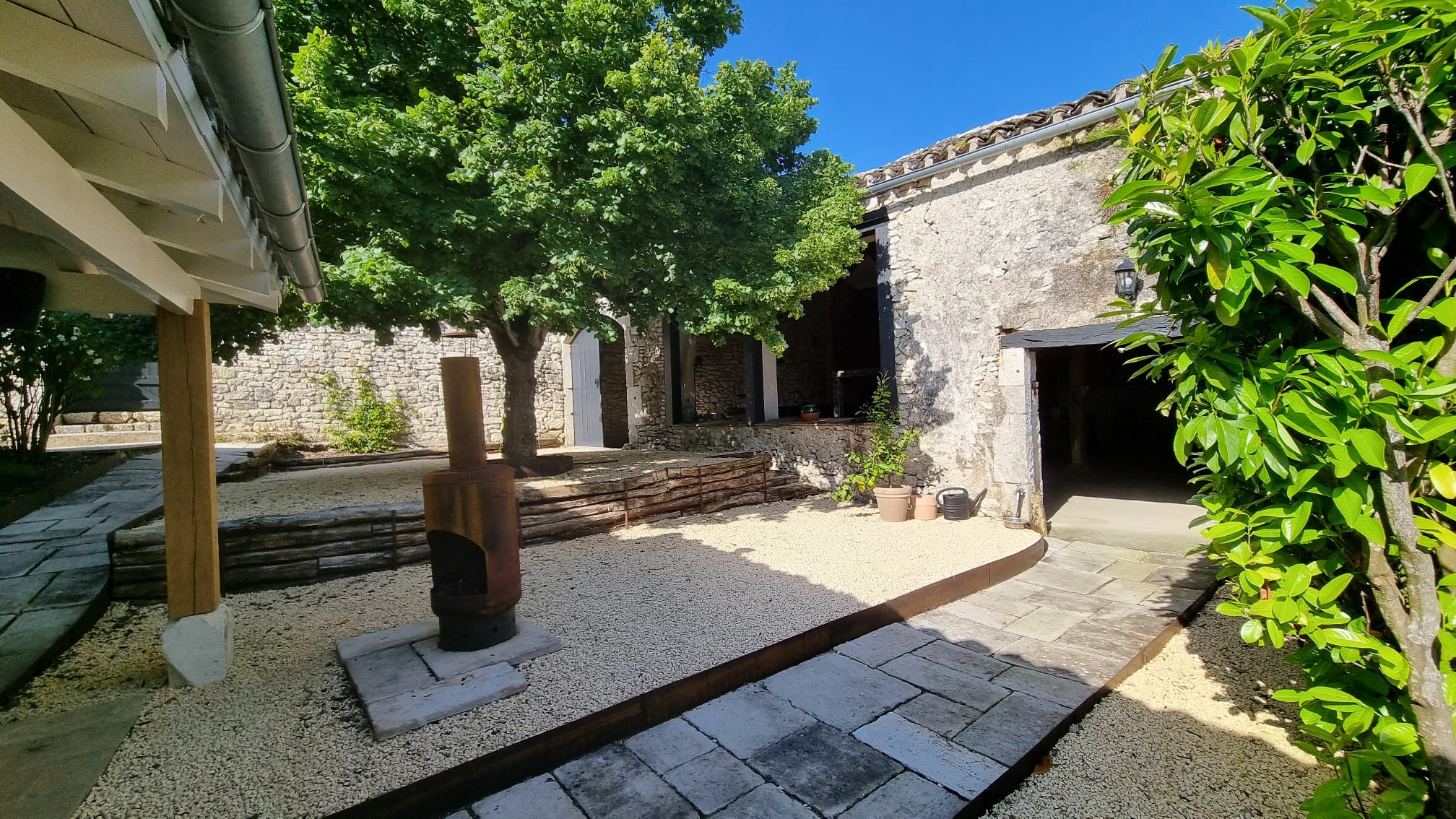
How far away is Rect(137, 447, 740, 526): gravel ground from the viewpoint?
5.18 meters

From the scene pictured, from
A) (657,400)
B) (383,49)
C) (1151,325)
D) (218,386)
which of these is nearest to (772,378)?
(657,400)

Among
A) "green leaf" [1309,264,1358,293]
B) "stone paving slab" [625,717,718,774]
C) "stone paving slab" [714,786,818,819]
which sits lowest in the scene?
"stone paving slab" [714,786,818,819]

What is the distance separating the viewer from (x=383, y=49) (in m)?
5.18

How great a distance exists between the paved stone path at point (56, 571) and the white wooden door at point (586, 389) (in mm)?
7240

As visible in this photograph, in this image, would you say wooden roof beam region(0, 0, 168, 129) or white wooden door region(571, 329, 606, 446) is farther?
white wooden door region(571, 329, 606, 446)

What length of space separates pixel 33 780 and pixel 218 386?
1128 centimetres

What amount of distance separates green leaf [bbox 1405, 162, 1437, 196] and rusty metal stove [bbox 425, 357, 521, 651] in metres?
3.10

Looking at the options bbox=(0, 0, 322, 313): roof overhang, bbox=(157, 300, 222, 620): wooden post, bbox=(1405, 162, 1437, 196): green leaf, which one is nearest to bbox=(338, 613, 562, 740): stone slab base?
bbox=(157, 300, 222, 620): wooden post

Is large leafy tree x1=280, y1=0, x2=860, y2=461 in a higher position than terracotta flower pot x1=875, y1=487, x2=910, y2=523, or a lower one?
higher

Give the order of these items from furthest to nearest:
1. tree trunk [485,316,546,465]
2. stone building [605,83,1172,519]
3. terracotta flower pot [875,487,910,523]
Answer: tree trunk [485,316,546,465], terracotta flower pot [875,487,910,523], stone building [605,83,1172,519]

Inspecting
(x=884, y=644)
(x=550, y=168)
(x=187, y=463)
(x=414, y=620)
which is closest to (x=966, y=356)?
(x=884, y=644)

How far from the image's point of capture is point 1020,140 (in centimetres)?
517

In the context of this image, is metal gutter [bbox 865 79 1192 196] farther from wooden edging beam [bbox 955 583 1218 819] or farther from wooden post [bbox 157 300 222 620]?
wooden post [bbox 157 300 222 620]

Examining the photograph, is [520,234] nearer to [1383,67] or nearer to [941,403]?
[941,403]
